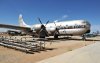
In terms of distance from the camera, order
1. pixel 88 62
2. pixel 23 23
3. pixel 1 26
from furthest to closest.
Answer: pixel 23 23, pixel 1 26, pixel 88 62

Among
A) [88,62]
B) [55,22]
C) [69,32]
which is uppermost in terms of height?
[55,22]

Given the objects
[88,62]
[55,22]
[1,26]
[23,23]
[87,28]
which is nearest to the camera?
[88,62]

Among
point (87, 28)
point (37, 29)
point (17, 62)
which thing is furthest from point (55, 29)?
point (17, 62)

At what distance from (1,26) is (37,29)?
28.9 feet

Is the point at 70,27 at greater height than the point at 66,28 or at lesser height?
greater

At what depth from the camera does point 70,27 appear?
126ft

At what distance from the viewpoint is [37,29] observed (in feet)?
135

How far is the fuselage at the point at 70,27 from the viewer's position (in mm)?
36531

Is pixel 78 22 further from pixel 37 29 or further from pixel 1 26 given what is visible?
pixel 1 26

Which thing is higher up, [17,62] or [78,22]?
[78,22]

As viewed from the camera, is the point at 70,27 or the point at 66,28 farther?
the point at 66,28

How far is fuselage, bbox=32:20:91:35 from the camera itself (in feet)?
120

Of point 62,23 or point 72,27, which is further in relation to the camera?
point 62,23

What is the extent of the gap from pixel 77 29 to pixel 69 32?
2.30 m
